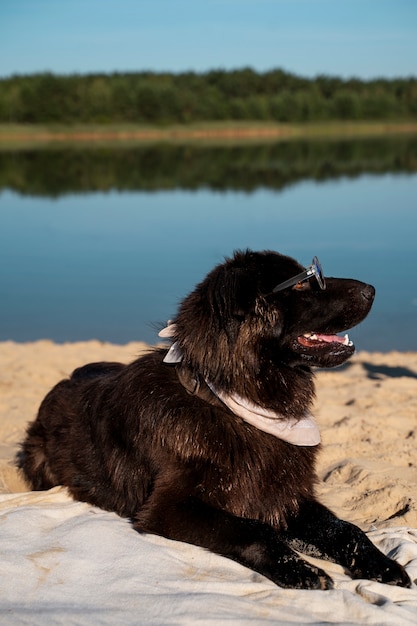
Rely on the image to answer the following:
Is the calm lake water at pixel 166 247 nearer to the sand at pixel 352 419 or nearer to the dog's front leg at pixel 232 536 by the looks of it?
the sand at pixel 352 419

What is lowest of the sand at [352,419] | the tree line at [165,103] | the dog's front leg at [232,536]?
the sand at [352,419]

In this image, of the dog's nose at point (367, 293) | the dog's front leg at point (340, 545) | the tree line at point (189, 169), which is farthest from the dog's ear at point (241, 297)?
the tree line at point (189, 169)

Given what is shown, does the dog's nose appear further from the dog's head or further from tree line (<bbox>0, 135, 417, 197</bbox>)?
tree line (<bbox>0, 135, 417, 197</bbox>)

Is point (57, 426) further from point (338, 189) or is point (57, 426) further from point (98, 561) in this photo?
point (338, 189)

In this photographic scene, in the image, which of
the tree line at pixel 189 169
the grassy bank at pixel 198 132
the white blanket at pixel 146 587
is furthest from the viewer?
the grassy bank at pixel 198 132

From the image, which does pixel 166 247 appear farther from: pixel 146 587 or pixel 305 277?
pixel 146 587

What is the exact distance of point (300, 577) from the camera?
3.29 metres

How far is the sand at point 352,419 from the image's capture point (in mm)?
4797

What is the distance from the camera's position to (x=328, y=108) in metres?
91.6

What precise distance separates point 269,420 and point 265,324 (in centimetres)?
48

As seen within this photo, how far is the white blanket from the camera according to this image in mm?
2984

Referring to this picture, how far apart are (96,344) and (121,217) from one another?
1330cm

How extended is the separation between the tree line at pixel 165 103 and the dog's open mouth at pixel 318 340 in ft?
276

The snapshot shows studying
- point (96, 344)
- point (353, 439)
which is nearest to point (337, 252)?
point (96, 344)
